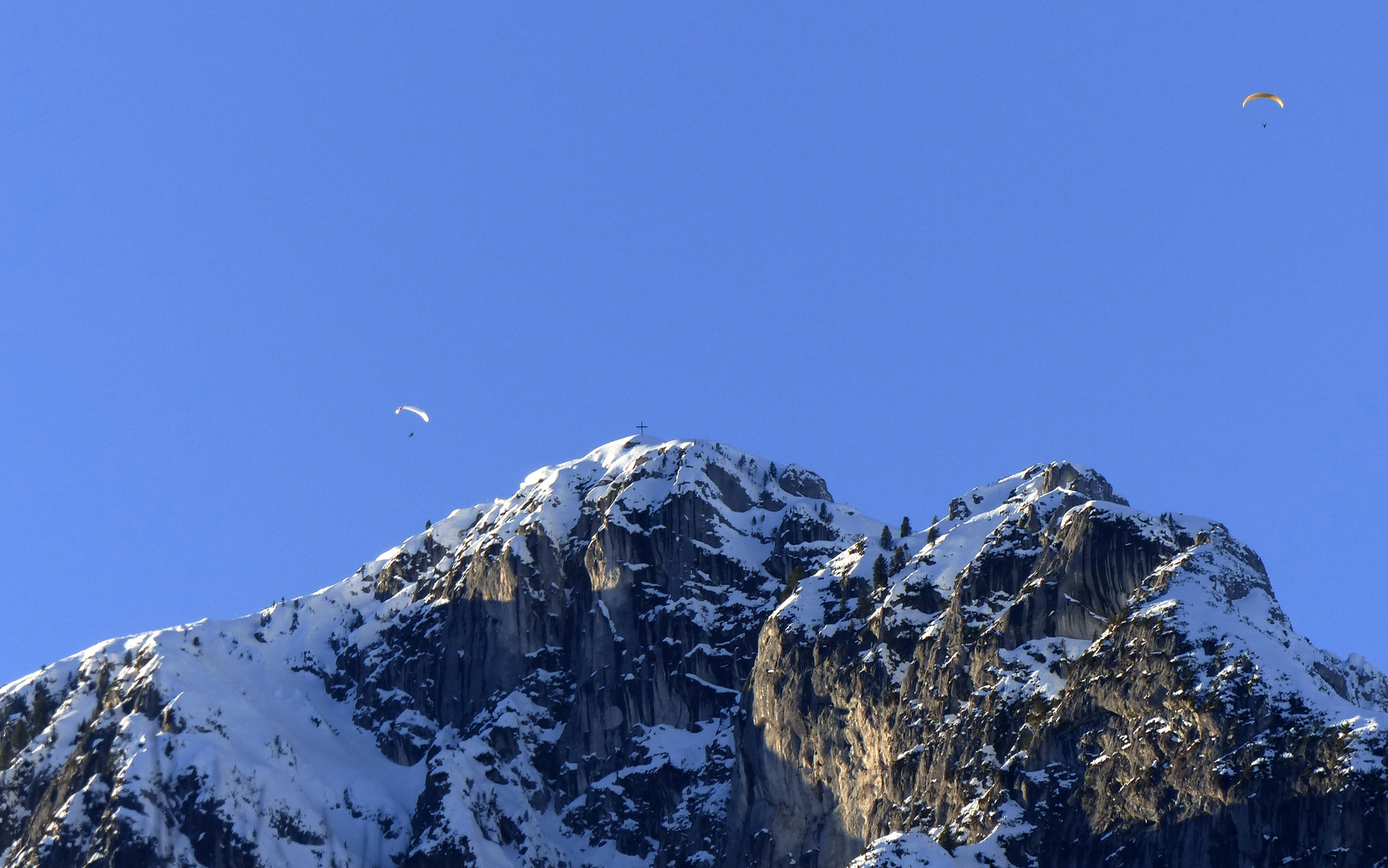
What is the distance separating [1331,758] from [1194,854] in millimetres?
15498

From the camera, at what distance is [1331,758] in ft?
626

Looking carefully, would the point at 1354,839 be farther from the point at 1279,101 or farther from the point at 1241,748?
the point at 1279,101

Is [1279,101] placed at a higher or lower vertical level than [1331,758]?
higher

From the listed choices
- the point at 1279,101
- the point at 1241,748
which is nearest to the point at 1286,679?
the point at 1241,748

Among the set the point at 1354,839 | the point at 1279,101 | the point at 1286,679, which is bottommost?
the point at 1354,839

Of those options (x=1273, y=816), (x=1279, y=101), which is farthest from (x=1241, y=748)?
(x=1279, y=101)

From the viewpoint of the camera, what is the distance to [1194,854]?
19600 cm

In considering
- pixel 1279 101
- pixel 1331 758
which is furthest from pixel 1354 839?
pixel 1279 101

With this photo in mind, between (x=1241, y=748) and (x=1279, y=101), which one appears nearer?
(x=1279, y=101)

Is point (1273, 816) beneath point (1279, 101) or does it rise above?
beneath

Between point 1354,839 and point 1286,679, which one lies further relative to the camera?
point 1286,679

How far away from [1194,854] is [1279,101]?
68.5 metres

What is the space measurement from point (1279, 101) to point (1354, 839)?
64541 millimetres

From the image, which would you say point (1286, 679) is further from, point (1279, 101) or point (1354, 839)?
point (1279, 101)
